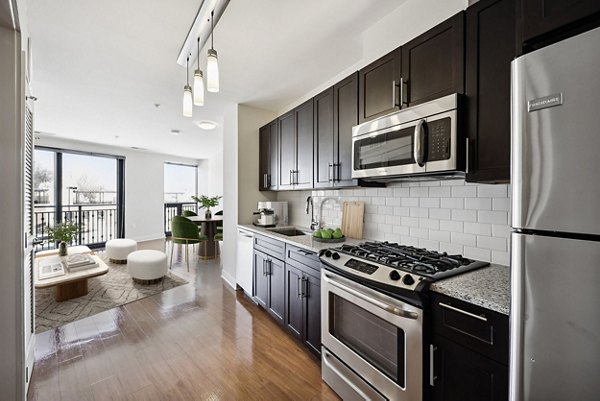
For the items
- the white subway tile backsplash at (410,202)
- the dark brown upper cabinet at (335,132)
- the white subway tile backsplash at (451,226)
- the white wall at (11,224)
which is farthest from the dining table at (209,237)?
the white subway tile backsplash at (451,226)

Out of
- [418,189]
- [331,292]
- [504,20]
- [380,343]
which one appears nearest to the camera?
[504,20]

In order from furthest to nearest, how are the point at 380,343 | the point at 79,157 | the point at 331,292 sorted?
1. the point at 79,157
2. the point at 331,292
3. the point at 380,343

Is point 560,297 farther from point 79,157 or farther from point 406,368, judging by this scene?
point 79,157

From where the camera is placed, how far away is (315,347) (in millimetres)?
2080

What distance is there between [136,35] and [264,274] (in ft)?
8.24

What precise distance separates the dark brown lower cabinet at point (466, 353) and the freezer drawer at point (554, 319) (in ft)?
Answer: 0.62

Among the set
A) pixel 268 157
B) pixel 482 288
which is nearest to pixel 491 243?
pixel 482 288

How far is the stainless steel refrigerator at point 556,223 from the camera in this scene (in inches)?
26.9

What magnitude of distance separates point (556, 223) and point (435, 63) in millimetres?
1229

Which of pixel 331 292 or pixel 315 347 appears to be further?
pixel 315 347

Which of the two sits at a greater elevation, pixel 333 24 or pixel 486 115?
pixel 333 24

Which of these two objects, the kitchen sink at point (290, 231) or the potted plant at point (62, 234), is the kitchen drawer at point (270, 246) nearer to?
the kitchen sink at point (290, 231)

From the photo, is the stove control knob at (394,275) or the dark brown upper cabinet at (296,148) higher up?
the dark brown upper cabinet at (296,148)

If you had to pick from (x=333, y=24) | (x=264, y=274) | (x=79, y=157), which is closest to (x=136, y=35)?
(x=333, y=24)
